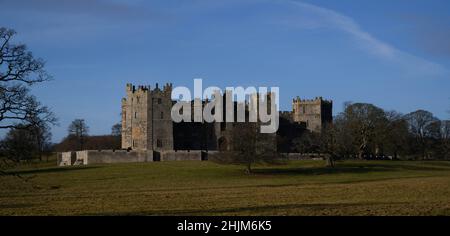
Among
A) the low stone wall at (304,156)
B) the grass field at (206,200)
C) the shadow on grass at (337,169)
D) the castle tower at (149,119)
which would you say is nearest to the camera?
the grass field at (206,200)

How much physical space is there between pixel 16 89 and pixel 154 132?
207ft

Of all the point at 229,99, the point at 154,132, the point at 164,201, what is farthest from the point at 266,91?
the point at 164,201

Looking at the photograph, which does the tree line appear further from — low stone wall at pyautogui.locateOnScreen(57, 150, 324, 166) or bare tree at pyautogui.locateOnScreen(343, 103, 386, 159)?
low stone wall at pyautogui.locateOnScreen(57, 150, 324, 166)

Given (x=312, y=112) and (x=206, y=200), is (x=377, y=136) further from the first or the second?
(x=206, y=200)

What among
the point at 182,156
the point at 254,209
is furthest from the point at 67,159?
the point at 254,209

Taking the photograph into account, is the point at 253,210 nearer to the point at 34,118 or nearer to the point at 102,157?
the point at 34,118

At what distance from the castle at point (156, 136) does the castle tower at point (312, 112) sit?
25.7ft

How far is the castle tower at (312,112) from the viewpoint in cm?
11056

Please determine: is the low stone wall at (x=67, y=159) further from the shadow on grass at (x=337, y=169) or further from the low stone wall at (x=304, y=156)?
the shadow on grass at (x=337, y=169)

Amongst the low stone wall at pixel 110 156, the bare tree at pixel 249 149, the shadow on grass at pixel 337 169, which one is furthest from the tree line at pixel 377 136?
the low stone wall at pixel 110 156

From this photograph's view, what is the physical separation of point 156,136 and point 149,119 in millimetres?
2599

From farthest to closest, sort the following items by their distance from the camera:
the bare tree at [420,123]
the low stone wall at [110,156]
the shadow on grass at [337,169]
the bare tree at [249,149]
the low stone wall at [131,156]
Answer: the bare tree at [420,123], the low stone wall at [131,156], the low stone wall at [110,156], the shadow on grass at [337,169], the bare tree at [249,149]

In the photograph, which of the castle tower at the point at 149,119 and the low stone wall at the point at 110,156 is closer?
the low stone wall at the point at 110,156

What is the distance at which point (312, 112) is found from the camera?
111 meters
